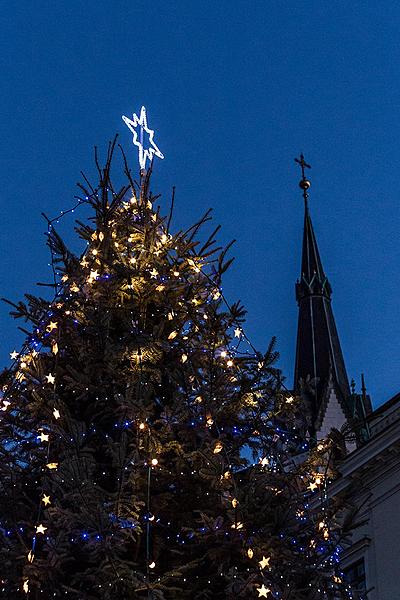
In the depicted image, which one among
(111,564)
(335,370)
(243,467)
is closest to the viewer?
(111,564)

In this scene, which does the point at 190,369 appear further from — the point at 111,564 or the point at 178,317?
the point at 111,564

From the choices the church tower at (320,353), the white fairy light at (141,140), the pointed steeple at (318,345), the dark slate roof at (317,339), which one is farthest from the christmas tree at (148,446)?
the dark slate roof at (317,339)

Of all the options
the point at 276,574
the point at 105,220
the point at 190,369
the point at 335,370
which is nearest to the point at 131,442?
the point at 190,369

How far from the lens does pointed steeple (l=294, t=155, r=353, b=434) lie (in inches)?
1550

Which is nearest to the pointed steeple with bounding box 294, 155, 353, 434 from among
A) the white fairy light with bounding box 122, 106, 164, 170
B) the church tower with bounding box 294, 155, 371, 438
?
the church tower with bounding box 294, 155, 371, 438

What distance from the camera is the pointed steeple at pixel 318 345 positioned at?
39375mm

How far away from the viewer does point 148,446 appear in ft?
24.6

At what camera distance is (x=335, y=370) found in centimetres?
4231

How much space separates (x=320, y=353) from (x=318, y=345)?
63cm

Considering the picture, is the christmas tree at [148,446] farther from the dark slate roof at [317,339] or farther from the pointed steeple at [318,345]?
the dark slate roof at [317,339]

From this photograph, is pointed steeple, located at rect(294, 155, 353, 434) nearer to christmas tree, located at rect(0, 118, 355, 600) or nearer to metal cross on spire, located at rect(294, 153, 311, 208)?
metal cross on spire, located at rect(294, 153, 311, 208)

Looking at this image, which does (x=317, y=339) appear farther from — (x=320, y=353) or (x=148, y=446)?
(x=148, y=446)

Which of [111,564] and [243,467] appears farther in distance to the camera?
[243,467]

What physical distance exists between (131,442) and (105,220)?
8.30ft
